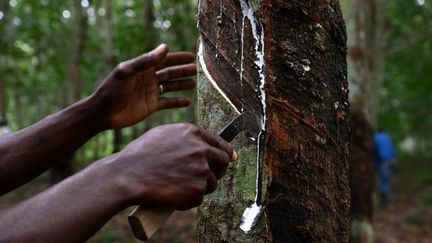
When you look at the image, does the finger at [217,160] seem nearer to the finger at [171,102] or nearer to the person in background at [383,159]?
the finger at [171,102]

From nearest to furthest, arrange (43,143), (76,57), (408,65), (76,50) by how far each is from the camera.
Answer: (43,143)
(76,50)
(76,57)
(408,65)

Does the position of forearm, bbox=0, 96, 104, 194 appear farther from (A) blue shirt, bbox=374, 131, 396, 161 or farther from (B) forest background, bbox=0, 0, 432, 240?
(A) blue shirt, bbox=374, 131, 396, 161

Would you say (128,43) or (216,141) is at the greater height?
(216,141)

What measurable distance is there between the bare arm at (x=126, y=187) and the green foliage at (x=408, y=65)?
24.6 ft

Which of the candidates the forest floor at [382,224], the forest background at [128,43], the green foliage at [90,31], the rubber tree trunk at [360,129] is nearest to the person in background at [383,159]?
the forest floor at [382,224]

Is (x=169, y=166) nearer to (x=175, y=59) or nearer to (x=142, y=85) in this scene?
(x=142, y=85)

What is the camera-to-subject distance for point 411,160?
687 inches

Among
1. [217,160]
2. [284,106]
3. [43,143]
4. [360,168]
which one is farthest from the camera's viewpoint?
[360,168]

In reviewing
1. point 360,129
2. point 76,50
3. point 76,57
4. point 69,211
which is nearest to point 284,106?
point 69,211

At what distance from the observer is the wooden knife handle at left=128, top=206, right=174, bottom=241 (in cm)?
100

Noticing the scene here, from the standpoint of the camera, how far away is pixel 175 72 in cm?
183

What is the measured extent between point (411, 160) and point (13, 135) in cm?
1747

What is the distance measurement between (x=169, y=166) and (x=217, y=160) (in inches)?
4.5

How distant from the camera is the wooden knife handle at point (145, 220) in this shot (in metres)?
1.00
